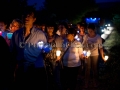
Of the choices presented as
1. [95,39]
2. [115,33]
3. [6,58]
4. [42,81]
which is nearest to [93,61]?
[95,39]

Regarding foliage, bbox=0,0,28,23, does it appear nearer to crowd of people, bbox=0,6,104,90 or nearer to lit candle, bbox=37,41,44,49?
crowd of people, bbox=0,6,104,90

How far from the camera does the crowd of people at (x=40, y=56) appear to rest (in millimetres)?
5804

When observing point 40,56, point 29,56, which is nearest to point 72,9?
point 40,56

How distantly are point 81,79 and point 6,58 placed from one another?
25.0 feet

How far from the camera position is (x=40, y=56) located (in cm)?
629

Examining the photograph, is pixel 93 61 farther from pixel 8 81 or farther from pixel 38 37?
pixel 8 81

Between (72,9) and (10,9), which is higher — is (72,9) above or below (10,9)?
above

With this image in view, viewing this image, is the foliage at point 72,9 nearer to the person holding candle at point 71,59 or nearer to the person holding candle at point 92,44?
the person holding candle at point 92,44

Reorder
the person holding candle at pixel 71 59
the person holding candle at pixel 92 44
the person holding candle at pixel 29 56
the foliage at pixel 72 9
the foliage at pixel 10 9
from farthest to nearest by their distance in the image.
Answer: the foliage at pixel 72 9 < the foliage at pixel 10 9 < the person holding candle at pixel 92 44 < the person holding candle at pixel 71 59 < the person holding candle at pixel 29 56

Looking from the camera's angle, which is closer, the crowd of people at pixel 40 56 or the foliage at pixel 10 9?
the crowd of people at pixel 40 56

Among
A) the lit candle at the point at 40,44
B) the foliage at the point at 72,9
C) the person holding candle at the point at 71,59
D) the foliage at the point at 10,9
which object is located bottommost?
the person holding candle at the point at 71,59

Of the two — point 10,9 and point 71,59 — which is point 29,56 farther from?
point 10,9

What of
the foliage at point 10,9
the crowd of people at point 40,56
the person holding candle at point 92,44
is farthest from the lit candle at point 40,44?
the foliage at point 10,9

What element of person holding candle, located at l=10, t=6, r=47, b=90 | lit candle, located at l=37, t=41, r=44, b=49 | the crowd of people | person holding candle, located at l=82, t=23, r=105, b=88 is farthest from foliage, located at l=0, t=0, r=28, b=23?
lit candle, located at l=37, t=41, r=44, b=49
